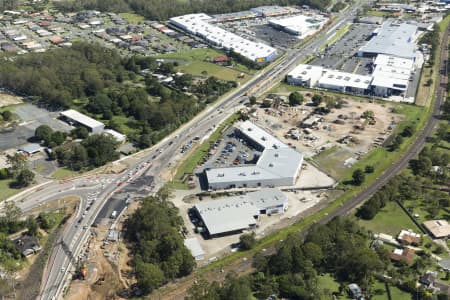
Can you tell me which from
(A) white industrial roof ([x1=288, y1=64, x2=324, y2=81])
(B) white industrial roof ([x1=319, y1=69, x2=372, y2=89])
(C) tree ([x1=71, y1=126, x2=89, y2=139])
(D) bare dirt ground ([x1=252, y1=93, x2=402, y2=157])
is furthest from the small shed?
(B) white industrial roof ([x1=319, y1=69, x2=372, y2=89])

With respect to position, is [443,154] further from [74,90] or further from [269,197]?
[74,90]

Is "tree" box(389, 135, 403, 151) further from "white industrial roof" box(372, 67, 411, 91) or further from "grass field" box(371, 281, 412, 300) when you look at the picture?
"grass field" box(371, 281, 412, 300)

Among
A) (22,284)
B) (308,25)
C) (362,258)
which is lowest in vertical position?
(22,284)

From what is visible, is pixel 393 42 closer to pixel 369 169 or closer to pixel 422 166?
pixel 422 166

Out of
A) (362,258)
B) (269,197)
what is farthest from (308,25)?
(362,258)

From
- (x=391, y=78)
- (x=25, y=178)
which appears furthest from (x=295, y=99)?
(x=25, y=178)

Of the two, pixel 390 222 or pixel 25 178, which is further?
pixel 25 178

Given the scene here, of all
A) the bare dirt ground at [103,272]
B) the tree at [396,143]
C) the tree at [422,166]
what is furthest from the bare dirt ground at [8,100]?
the tree at [422,166]
